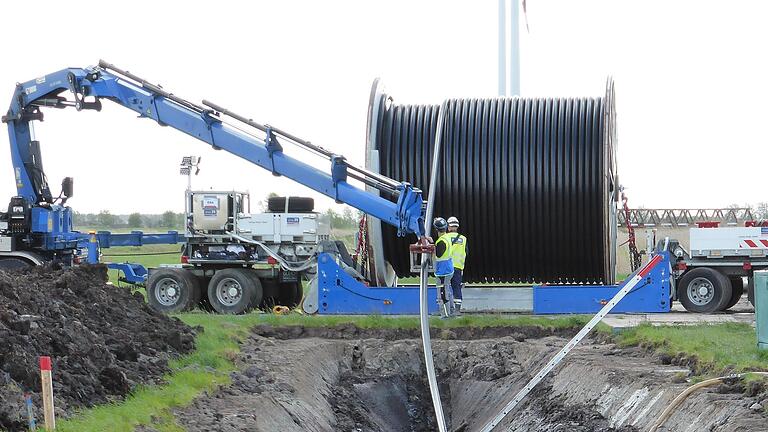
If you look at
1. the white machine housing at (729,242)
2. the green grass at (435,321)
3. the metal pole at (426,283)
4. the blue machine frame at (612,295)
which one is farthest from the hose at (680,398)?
the white machine housing at (729,242)

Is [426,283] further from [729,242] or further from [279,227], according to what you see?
[729,242]

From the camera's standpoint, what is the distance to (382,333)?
17.1m

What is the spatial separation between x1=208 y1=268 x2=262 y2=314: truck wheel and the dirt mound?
5.24 metres

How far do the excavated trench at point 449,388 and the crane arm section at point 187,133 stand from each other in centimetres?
204

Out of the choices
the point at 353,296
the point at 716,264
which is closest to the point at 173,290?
the point at 353,296

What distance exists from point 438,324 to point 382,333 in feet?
2.86

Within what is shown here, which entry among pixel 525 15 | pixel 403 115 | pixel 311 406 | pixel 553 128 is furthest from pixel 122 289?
pixel 525 15

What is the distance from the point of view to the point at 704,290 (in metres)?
19.9

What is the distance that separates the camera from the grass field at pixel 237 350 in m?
9.55

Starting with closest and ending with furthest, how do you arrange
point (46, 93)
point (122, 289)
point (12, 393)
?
point (12, 393)
point (122, 289)
point (46, 93)

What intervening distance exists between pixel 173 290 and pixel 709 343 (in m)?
10.6

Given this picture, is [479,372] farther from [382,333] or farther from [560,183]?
[560,183]

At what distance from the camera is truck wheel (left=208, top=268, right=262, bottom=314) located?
65.4ft

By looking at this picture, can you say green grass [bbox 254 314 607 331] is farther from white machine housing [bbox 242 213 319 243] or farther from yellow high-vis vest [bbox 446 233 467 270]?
white machine housing [bbox 242 213 319 243]
